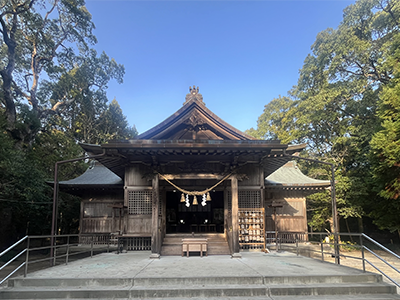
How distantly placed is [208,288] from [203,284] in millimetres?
348

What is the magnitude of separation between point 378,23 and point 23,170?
26072 mm

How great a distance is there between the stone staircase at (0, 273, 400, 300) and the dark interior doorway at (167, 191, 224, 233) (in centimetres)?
1032

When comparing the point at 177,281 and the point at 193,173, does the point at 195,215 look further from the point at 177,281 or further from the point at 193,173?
the point at 177,281

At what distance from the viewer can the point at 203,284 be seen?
5.96 m

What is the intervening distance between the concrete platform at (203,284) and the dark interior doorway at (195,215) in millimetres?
Result: 9614

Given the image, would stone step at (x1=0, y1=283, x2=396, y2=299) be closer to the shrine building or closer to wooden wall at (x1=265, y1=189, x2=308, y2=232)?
the shrine building

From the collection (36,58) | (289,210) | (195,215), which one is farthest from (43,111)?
(289,210)

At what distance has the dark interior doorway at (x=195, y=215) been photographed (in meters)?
16.5

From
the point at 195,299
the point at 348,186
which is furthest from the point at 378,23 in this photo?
the point at 195,299

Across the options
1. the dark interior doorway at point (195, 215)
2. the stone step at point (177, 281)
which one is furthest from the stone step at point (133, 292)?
the dark interior doorway at point (195, 215)

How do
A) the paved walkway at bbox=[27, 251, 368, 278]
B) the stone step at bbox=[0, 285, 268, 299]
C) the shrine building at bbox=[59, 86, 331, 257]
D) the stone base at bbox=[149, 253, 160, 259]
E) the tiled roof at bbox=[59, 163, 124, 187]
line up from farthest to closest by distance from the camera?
the tiled roof at bbox=[59, 163, 124, 187] → the stone base at bbox=[149, 253, 160, 259] → the shrine building at bbox=[59, 86, 331, 257] → the paved walkway at bbox=[27, 251, 368, 278] → the stone step at bbox=[0, 285, 268, 299]

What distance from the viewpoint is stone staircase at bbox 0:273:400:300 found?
555 cm

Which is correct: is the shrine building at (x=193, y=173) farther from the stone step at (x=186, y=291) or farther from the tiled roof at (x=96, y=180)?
the stone step at (x=186, y=291)

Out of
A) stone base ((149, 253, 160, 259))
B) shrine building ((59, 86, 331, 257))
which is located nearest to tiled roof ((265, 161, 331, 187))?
shrine building ((59, 86, 331, 257))
